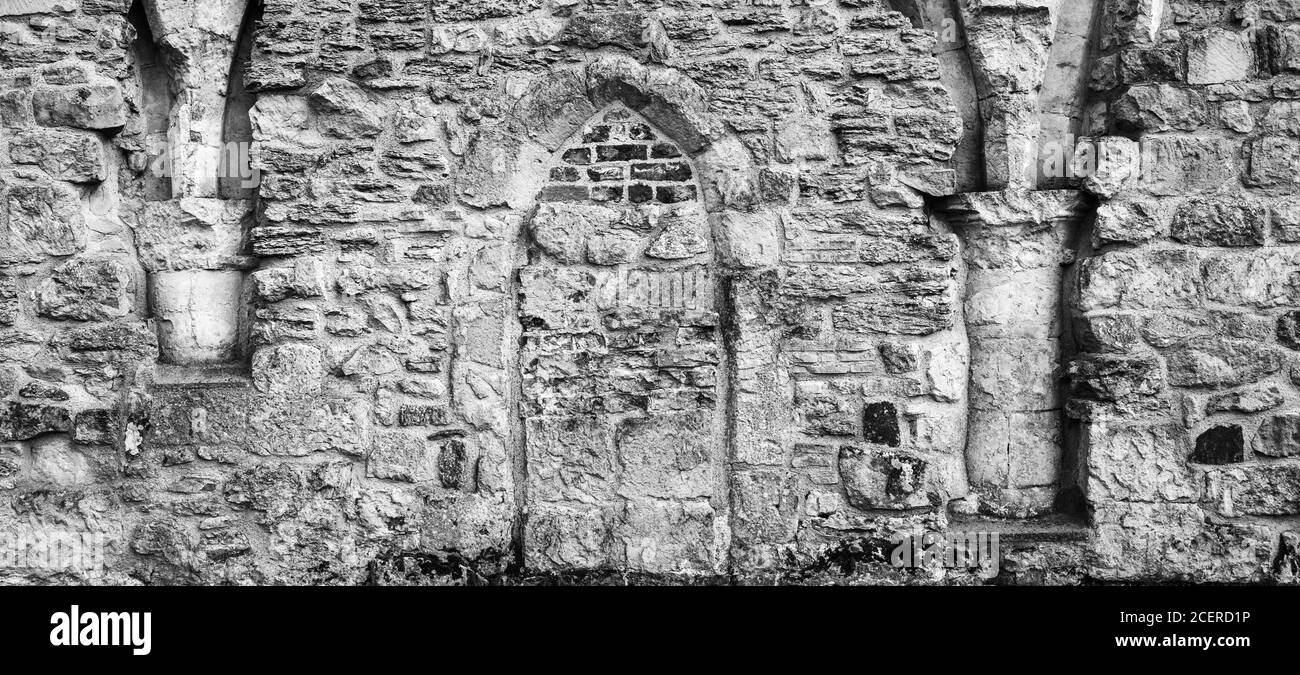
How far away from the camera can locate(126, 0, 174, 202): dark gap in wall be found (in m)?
4.21

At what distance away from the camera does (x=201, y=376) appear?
4.12 m

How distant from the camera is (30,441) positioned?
13.4 ft

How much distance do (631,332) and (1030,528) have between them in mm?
1786

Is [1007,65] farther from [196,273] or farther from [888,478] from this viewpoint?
[196,273]

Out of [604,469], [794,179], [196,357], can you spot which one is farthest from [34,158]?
[794,179]

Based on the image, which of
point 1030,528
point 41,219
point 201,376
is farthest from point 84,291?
point 1030,528

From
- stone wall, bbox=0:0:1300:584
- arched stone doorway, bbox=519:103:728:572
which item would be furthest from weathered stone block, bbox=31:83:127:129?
arched stone doorway, bbox=519:103:728:572

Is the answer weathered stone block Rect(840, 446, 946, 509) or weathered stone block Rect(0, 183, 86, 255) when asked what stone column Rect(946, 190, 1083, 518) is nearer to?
weathered stone block Rect(840, 446, 946, 509)

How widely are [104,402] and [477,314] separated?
1575 mm

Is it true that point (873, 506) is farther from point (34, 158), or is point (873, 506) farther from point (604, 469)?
point (34, 158)

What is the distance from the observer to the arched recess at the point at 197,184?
4.14 m

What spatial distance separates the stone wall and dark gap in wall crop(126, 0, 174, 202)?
116mm

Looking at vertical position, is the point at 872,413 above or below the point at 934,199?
below

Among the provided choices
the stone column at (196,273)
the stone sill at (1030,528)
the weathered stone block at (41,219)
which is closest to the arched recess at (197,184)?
the stone column at (196,273)
